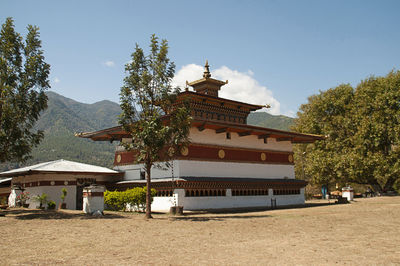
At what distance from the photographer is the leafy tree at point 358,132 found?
3600 centimetres

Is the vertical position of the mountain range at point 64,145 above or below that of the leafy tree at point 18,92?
above

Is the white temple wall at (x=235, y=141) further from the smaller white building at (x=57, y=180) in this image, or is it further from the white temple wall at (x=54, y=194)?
the white temple wall at (x=54, y=194)

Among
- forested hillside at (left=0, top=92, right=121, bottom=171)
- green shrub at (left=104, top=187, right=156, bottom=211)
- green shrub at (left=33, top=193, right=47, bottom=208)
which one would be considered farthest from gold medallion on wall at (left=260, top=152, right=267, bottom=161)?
forested hillside at (left=0, top=92, right=121, bottom=171)

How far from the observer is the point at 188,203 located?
936 inches

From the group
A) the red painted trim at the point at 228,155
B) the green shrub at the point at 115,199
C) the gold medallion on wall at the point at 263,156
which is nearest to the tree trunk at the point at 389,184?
the red painted trim at the point at 228,155

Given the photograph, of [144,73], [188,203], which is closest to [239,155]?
[188,203]

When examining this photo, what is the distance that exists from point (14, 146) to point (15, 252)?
39.1ft

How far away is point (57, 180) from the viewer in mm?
25672

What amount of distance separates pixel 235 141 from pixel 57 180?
14.0 meters

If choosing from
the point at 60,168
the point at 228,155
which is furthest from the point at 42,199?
the point at 228,155

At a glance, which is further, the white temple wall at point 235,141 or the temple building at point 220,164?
the white temple wall at point 235,141

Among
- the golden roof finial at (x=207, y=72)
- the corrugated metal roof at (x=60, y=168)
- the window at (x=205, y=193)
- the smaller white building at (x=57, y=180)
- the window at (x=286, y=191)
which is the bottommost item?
the window at (x=286, y=191)

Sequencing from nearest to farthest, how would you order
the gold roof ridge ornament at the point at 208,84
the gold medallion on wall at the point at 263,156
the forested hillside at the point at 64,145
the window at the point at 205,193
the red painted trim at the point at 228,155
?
the window at the point at 205,193, the red painted trim at the point at 228,155, the gold medallion on wall at the point at 263,156, the gold roof ridge ornament at the point at 208,84, the forested hillside at the point at 64,145

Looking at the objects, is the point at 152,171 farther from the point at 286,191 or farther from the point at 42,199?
the point at 286,191
